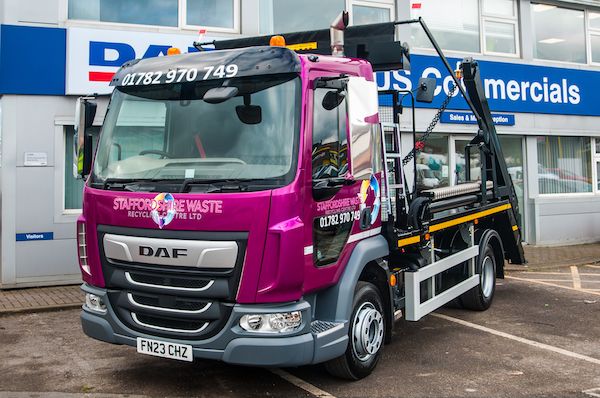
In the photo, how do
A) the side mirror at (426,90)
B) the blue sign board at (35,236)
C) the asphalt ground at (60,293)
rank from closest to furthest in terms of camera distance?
1. the side mirror at (426,90)
2. the asphalt ground at (60,293)
3. the blue sign board at (35,236)

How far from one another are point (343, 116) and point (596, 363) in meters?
3.29

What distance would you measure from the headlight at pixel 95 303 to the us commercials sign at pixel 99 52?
5.48m

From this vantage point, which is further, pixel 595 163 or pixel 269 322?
pixel 595 163

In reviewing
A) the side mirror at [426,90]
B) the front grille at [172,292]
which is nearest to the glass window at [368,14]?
the side mirror at [426,90]

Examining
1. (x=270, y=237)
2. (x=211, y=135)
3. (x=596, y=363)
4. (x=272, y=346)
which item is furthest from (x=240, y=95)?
(x=596, y=363)

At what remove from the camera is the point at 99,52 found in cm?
924

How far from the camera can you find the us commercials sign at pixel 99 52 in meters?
9.05

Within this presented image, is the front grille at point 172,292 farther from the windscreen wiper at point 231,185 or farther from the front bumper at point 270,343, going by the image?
the windscreen wiper at point 231,185

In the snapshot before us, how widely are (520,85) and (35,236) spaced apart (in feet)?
35.6

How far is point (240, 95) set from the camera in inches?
166

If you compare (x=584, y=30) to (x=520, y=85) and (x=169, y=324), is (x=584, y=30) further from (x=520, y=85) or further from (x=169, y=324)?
(x=169, y=324)

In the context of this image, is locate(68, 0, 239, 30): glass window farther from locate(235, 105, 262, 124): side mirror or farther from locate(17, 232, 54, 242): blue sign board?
locate(235, 105, 262, 124): side mirror

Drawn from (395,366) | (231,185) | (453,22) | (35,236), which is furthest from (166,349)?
(453,22)

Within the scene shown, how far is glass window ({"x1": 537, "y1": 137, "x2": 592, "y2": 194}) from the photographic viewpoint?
13.9 metres
